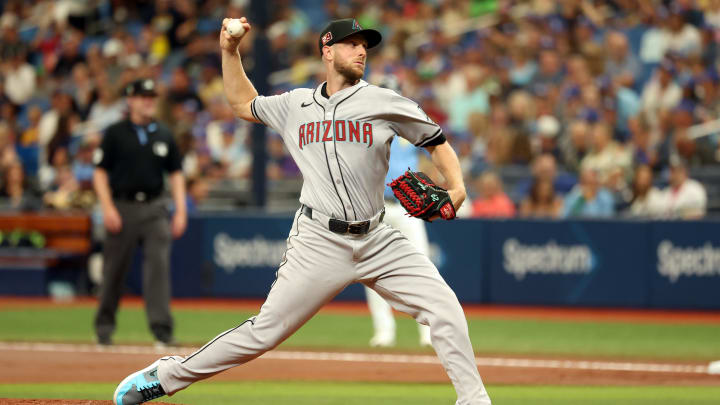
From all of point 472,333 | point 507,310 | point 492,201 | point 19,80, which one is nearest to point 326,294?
point 472,333

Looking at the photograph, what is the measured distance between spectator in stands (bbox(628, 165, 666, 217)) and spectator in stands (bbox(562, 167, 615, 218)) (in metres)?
0.34

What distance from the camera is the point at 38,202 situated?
16234 millimetres

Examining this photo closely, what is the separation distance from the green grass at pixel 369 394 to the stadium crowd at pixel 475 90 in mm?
6289

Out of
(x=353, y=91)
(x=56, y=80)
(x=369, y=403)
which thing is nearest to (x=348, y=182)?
(x=353, y=91)

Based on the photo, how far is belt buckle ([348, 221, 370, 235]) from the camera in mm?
5534

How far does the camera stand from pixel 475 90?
1658 centimetres

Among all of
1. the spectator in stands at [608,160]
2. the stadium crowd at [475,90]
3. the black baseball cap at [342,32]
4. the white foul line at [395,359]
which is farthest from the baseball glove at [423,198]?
the spectator in stands at [608,160]

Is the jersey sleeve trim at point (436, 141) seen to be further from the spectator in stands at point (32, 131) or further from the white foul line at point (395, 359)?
the spectator in stands at point (32, 131)

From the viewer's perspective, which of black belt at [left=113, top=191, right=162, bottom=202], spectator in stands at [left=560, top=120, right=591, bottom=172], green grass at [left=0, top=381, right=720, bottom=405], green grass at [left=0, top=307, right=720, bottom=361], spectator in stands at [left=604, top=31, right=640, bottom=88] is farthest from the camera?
spectator in stands at [left=604, top=31, right=640, bottom=88]

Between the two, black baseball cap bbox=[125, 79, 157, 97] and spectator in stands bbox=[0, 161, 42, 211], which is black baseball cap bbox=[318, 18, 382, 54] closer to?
black baseball cap bbox=[125, 79, 157, 97]

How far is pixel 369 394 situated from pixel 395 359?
6.09 ft

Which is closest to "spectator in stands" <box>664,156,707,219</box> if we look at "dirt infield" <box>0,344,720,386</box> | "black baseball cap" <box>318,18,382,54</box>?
"dirt infield" <box>0,344,720,386</box>

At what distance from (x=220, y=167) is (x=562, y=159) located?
17.3ft

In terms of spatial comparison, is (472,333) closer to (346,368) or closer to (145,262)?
(346,368)
